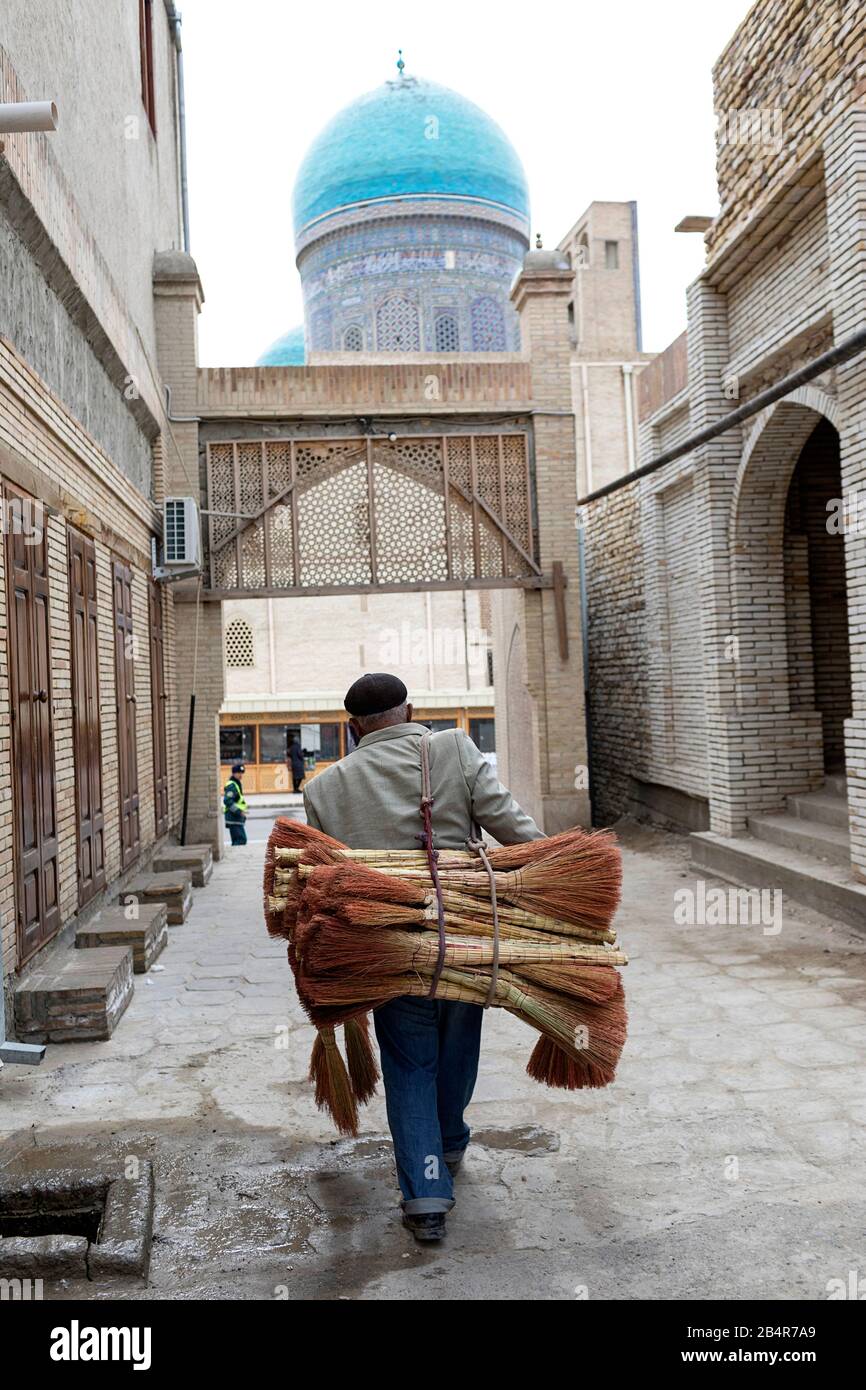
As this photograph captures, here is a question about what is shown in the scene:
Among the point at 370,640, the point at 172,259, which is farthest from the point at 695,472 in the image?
the point at 370,640

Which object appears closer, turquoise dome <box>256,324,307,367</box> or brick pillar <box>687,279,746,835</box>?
brick pillar <box>687,279,746,835</box>

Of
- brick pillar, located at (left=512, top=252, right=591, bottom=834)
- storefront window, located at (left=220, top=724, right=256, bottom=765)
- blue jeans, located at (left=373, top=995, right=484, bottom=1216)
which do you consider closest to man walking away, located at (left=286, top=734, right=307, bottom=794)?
storefront window, located at (left=220, top=724, right=256, bottom=765)

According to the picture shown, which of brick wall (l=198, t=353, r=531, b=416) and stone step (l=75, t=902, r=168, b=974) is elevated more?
brick wall (l=198, t=353, r=531, b=416)

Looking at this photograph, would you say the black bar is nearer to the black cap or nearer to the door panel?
the black cap

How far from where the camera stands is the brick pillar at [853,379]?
23.4 feet

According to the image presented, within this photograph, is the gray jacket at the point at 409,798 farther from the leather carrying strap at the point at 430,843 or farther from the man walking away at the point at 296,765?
the man walking away at the point at 296,765

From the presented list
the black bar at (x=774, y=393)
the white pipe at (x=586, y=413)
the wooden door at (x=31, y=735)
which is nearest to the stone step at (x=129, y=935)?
the wooden door at (x=31, y=735)

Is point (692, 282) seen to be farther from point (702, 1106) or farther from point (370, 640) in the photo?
point (370, 640)

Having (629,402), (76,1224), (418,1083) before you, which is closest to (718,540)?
(418,1083)

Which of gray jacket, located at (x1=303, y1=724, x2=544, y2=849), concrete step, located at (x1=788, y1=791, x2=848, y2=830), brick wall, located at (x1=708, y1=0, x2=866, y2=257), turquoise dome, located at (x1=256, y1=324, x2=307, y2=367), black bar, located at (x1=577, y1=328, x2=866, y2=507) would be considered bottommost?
concrete step, located at (x1=788, y1=791, x2=848, y2=830)

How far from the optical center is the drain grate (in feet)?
10.1

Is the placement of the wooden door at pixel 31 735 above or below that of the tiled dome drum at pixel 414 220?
below

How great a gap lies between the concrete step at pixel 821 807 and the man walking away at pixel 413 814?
19.7 feet
